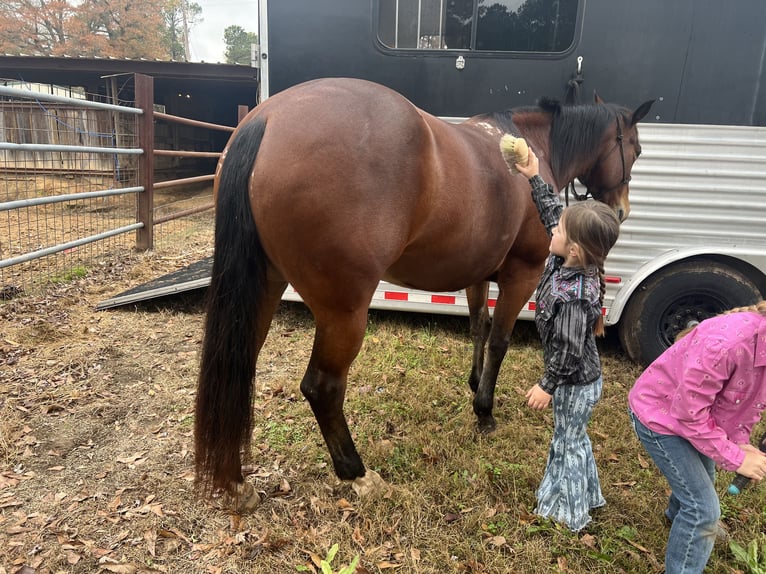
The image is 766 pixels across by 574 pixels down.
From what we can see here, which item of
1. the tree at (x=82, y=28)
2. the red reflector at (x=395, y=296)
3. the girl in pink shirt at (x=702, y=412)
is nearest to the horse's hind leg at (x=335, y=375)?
the girl in pink shirt at (x=702, y=412)

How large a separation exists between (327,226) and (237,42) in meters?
58.9

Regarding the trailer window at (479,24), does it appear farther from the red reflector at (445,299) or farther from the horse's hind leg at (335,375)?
the horse's hind leg at (335,375)

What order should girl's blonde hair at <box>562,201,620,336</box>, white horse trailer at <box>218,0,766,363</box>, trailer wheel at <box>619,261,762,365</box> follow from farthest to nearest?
trailer wheel at <box>619,261,762,365</box> → white horse trailer at <box>218,0,766,363</box> → girl's blonde hair at <box>562,201,620,336</box>

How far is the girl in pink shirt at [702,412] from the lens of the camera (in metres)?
1.48

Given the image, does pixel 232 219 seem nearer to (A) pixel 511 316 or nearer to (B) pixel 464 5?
(A) pixel 511 316

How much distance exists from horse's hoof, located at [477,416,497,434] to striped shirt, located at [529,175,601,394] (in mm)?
1069

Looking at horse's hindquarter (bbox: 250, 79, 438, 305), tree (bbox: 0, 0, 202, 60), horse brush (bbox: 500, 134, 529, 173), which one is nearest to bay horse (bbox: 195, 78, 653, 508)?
horse's hindquarter (bbox: 250, 79, 438, 305)

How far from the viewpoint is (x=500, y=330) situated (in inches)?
114

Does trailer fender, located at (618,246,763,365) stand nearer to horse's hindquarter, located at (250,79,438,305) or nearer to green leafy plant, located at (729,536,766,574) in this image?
green leafy plant, located at (729,536,766,574)

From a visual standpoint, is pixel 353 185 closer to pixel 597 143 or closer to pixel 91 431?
pixel 597 143

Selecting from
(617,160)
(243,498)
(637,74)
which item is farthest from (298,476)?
(637,74)

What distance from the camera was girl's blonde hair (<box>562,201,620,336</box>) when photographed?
5.85 feet

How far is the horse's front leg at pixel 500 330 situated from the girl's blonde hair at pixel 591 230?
1026 mm

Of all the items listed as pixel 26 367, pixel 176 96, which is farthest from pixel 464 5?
pixel 176 96
